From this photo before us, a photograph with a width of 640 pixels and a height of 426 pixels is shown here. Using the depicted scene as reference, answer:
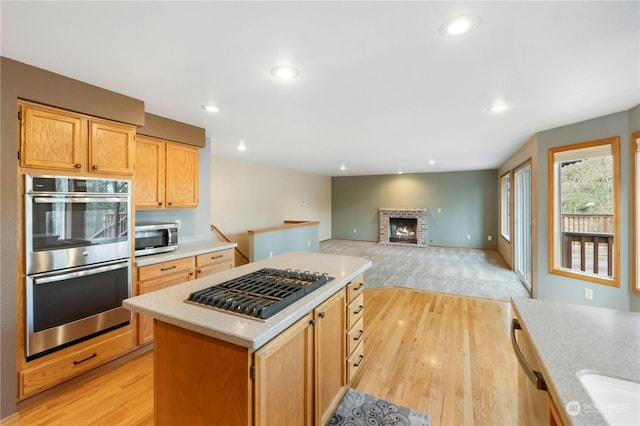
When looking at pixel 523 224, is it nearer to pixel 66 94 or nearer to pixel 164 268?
pixel 164 268

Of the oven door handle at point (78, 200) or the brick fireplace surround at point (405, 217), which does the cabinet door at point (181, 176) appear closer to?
the oven door handle at point (78, 200)

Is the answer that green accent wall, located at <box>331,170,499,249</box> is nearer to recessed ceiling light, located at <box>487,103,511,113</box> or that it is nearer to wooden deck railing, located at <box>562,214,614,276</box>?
wooden deck railing, located at <box>562,214,614,276</box>

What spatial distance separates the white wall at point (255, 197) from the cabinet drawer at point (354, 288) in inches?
170

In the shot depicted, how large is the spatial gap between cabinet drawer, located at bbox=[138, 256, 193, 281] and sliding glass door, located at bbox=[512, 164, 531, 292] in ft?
16.3

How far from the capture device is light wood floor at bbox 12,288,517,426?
1823 millimetres

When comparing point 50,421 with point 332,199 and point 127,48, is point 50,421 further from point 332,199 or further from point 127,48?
point 332,199

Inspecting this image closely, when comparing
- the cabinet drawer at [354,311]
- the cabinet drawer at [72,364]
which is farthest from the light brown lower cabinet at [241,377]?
the cabinet drawer at [72,364]

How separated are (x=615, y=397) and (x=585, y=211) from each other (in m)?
3.59

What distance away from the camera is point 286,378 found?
4.27 ft

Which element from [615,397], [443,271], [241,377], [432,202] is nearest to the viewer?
[615,397]

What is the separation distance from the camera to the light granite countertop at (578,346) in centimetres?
70

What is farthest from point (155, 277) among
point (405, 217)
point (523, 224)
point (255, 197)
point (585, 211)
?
point (405, 217)

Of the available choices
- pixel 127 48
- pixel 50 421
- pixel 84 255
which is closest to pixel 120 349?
pixel 50 421

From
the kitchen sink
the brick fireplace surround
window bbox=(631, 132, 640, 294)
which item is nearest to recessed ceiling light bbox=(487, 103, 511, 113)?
window bbox=(631, 132, 640, 294)
